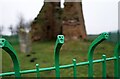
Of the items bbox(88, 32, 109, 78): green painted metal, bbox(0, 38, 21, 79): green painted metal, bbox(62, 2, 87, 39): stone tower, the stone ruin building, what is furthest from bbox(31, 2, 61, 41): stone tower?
bbox(0, 38, 21, 79): green painted metal

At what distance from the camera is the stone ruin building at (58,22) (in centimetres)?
552

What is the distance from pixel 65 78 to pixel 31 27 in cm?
278

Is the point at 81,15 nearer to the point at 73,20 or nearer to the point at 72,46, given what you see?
the point at 73,20

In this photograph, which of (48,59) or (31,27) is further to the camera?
(31,27)

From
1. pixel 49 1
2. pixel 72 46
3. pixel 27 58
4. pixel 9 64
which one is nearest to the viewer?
pixel 9 64

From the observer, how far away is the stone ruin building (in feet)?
18.1

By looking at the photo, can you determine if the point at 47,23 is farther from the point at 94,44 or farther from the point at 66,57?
the point at 94,44

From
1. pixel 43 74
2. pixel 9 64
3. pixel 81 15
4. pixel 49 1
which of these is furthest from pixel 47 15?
pixel 43 74

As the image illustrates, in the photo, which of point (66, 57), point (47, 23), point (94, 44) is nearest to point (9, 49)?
point (94, 44)

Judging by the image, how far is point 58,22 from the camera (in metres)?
6.83

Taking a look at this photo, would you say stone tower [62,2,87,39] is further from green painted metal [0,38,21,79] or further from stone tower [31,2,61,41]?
green painted metal [0,38,21,79]

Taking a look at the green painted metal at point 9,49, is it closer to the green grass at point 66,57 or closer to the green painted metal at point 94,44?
the green painted metal at point 94,44

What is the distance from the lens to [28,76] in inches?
147

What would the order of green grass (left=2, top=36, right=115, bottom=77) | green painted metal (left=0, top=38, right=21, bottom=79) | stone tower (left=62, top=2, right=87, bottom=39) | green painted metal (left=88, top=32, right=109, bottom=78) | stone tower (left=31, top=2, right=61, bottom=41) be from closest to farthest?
green painted metal (left=0, top=38, right=21, bottom=79) → green painted metal (left=88, top=32, right=109, bottom=78) → green grass (left=2, top=36, right=115, bottom=77) → stone tower (left=62, top=2, right=87, bottom=39) → stone tower (left=31, top=2, right=61, bottom=41)
